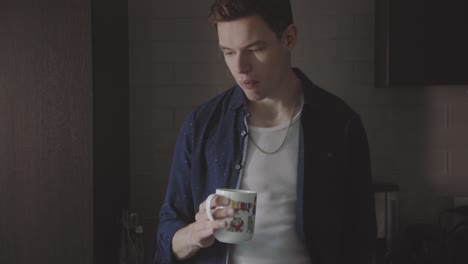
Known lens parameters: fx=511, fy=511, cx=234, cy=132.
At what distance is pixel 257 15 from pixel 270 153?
0.33 metres

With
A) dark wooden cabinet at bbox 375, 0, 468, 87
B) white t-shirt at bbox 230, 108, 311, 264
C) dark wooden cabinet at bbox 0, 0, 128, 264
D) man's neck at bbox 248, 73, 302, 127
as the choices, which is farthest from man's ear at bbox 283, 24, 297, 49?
dark wooden cabinet at bbox 375, 0, 468, 87

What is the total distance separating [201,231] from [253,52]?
42cm

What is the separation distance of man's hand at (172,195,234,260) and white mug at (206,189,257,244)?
0.03 feet

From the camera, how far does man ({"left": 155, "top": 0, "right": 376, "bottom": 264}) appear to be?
117 centimetres

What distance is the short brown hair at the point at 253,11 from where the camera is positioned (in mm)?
1132

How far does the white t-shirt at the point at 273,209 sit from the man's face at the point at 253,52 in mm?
154

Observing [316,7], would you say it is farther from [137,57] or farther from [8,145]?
[8,145]

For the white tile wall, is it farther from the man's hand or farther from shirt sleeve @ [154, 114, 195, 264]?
the man's hand

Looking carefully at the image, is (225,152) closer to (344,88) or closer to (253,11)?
(253,11)

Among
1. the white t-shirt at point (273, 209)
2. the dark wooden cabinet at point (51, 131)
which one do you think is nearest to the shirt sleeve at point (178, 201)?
the white t-shirt at point (273, 209)

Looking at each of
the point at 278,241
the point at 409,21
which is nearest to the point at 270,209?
the point at 278,241

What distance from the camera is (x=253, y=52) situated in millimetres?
1166

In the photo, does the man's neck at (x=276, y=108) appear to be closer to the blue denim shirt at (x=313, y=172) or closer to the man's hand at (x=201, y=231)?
the blue denim shirt at (x=313, y=172)

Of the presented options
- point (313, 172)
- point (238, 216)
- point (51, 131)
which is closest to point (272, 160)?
point (313, 172)
